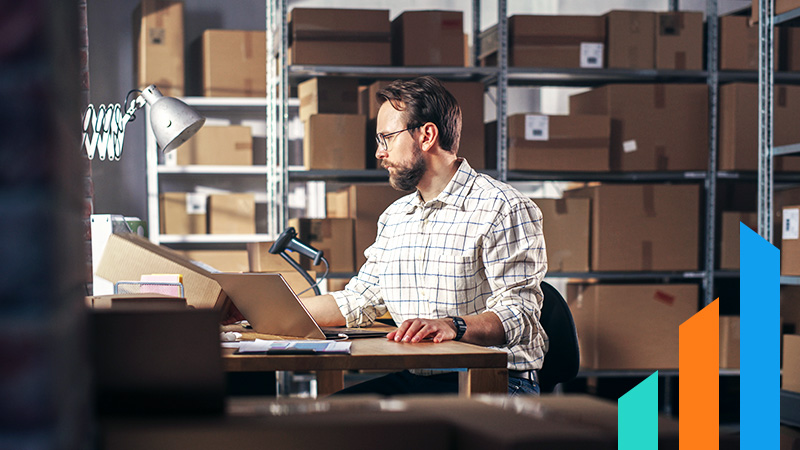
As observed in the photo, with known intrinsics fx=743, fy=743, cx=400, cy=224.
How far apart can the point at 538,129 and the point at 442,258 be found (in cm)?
157

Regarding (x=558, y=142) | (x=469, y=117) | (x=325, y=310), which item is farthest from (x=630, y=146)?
(x=325, y=310)

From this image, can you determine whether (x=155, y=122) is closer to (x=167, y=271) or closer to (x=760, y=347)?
(x=167, y=271)

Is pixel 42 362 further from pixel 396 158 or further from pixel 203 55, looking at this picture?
pixel 203 55

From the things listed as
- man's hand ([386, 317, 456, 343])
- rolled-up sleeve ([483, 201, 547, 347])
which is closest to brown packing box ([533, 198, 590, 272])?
rolled-up sleeve ([483, 201, 547, 347])

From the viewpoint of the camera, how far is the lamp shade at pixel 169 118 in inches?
76.5

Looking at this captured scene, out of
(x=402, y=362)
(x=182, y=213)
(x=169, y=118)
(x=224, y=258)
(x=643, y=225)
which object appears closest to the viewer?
(x=402, y=362)

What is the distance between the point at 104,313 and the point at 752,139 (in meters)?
3.33

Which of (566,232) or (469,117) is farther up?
(469,117)

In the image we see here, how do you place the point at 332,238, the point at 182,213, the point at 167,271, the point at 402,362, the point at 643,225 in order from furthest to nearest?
1. the point at 182,213
2. the point at 643,225
3. the point at 332,238
4. the point at 167,271
5. the point at 402,362

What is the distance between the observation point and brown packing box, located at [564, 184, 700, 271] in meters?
3.22

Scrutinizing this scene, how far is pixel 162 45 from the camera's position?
461 centimetres

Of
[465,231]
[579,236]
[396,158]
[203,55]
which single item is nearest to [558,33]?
[579,236]

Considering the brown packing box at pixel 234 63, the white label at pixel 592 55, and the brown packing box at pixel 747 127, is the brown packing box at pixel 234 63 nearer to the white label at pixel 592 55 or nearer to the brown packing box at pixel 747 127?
the white label at pixel 592 55

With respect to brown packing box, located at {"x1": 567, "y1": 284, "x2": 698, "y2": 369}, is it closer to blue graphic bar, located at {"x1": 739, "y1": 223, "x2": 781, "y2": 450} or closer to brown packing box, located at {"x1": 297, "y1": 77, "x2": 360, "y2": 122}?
blue graphic bar, located at {"x1": 739, "y1": 223, "x2": 781, "y2": 450}
